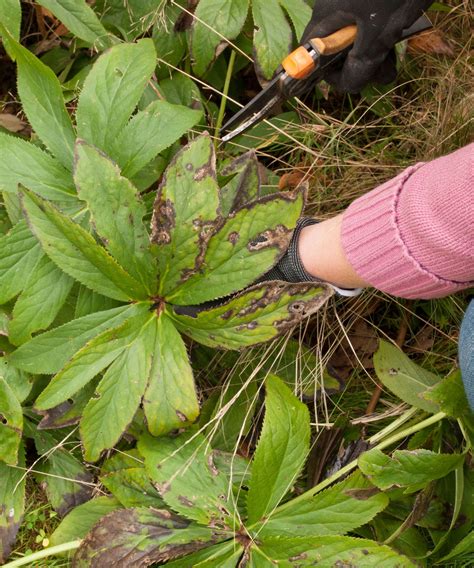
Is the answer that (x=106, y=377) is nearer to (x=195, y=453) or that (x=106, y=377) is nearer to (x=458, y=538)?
(x=195, y=453)

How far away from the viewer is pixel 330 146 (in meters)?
2.03

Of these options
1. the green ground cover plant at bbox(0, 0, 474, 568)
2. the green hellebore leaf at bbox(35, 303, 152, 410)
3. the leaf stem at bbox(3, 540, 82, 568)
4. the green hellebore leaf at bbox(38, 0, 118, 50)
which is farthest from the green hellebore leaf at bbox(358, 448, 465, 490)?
the green hellebore leaf at bbox(38, 0, 118, 50)

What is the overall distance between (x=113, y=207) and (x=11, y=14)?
567 mm

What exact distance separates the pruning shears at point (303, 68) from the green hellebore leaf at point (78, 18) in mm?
420

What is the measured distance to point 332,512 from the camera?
61.7 inches

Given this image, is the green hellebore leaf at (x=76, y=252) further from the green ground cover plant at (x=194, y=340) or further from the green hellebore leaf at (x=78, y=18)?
the green hellebore leaf at (x=78, y=18)

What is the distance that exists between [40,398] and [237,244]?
0.55 meters

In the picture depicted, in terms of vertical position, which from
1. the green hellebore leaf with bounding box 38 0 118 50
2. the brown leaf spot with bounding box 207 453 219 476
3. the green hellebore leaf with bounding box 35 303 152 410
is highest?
the green hellebore leaf with bounding box 38 0 118 50

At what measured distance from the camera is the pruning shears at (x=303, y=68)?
62.3 inches

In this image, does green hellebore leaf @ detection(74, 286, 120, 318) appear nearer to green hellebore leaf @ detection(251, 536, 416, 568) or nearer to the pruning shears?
the pruning shears

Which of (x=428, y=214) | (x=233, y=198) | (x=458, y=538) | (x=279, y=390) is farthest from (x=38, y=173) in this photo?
(x=458, y=538)

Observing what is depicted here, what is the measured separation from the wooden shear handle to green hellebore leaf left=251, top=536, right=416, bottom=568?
1060mm

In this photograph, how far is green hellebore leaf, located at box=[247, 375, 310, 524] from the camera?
155 cm

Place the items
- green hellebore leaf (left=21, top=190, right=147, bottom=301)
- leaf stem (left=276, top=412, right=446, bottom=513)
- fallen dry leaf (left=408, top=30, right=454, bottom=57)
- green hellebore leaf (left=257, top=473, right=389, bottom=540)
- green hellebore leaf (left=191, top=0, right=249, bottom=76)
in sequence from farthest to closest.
Answer: fallen dry leaf (left=408, top=30, right=454, bottom=57) → green hellebore leaf (left=191, top=0, right=249, bottom=76) → leaf stem (left=276, top=412, right=446, bottom=513) → green hellebore leaf (left=257, top=473, right=389, bottom=540) → green hellebore leaf (left=21, top=190, right=147, bottom=301)
